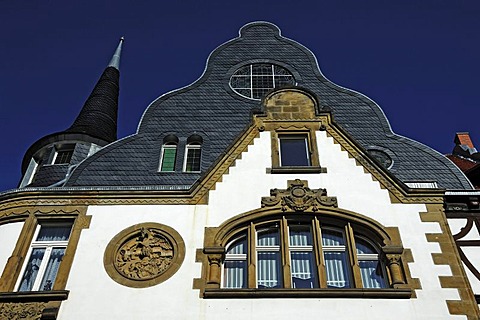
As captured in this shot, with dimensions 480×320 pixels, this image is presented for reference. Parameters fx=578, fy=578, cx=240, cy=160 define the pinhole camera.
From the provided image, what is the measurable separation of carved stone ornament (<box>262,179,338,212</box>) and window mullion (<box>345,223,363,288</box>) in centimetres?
70

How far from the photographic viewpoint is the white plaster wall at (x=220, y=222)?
10.4 m

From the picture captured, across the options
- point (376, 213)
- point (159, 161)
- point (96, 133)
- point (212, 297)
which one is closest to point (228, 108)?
point (159, 161)

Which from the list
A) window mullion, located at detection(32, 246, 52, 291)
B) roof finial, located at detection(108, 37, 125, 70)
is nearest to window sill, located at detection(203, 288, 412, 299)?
window mullion, located at detection(32, 246, 52, 291)

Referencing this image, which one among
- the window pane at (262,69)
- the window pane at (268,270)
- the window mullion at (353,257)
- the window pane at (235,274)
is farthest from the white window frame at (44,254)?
the window pane at (262,69)

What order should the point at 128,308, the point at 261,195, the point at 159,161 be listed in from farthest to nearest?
the point at 159,161
the point at 261,195
the point at 128,308

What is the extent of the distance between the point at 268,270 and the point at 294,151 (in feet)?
12.3

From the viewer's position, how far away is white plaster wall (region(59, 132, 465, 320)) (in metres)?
10.4

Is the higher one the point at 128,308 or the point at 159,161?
the point at 159,161

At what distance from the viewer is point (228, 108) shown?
57.3ft

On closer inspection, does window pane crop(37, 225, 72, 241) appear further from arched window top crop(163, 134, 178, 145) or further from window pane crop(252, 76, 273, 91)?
window pane crop(252, 76, 273, 91)

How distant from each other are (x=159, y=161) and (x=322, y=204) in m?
5.08

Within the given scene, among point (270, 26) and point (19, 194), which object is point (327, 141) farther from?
point (270, 26)

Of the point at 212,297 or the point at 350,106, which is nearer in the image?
the point at 212,297

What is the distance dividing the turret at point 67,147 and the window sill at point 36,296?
13.6ft
